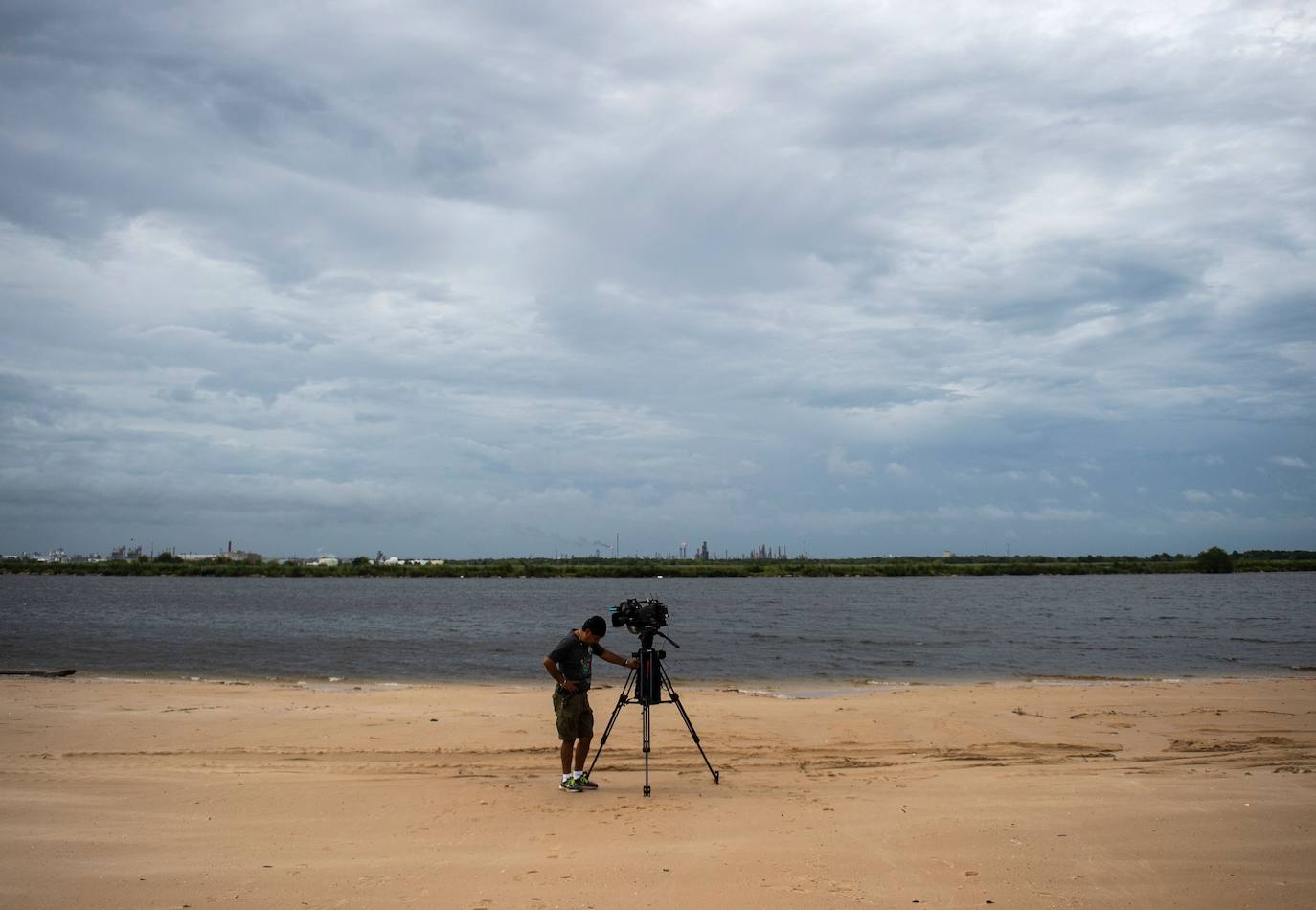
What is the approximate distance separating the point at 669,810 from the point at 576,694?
1513mm

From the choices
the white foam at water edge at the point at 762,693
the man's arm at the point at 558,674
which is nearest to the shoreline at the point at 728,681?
the white foam at water edge at the point at 762,693

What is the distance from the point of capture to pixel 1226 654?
28484mm

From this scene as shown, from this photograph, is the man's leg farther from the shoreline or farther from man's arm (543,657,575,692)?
the shoreline

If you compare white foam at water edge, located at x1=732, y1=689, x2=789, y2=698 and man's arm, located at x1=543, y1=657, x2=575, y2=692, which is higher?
man's arm, located at x1=543, y1=657, x2=575, y2=692

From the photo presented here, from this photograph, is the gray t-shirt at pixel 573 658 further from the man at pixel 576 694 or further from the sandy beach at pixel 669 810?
the sandy beach at pixel 669 810

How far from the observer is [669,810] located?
8250mm

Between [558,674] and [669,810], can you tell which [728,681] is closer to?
[558,674]

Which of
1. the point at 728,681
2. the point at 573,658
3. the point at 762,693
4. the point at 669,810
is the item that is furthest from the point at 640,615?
the point at 728,681

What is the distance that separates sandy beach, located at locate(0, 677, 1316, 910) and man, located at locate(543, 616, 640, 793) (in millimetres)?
312

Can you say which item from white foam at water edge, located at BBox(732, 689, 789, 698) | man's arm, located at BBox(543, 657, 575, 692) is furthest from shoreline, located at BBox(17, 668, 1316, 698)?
man's arm, located at BBox(543, 657, 575, 692)

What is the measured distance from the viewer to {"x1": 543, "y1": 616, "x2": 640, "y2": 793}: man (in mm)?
9008

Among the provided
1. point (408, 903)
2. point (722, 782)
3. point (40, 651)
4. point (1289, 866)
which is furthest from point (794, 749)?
point (40, 651)

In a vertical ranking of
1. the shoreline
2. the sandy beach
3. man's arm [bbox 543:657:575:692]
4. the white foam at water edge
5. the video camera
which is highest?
the video camera

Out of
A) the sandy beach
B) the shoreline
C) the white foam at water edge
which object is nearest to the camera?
the sandy beach
